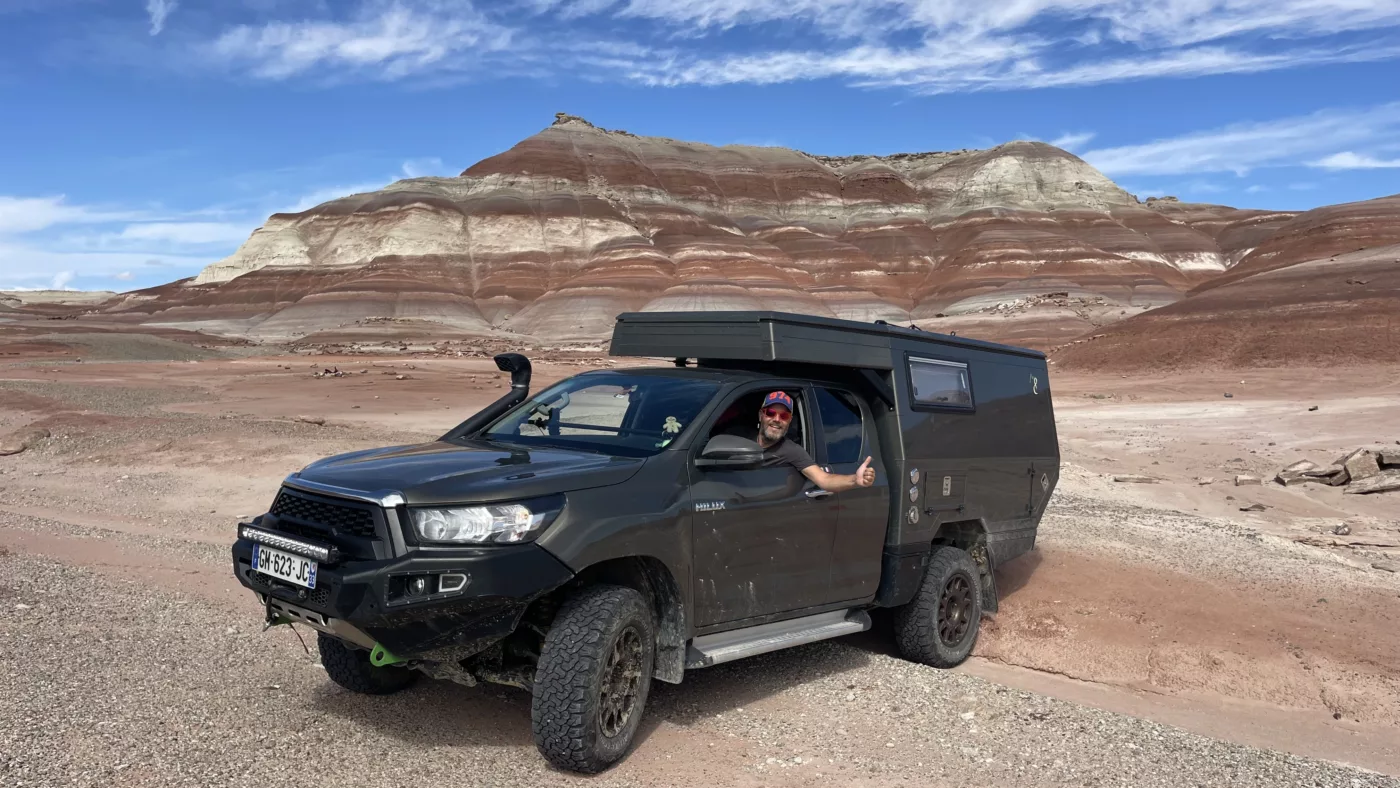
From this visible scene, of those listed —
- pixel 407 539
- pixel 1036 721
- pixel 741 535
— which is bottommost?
pixel 1036 721

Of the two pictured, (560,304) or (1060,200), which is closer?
(560,304)

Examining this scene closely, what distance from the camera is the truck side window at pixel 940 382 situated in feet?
22.1

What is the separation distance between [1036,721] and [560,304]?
8443 centimetres

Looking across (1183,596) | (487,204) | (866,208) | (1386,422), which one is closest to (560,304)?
(487,204)

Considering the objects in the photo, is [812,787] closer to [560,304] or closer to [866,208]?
[560,304]

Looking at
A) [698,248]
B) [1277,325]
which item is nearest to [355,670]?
[1277,325]

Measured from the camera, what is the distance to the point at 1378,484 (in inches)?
546


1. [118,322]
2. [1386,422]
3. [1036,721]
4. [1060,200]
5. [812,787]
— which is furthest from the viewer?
[1060,200]

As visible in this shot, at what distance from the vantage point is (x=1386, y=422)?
863 inches

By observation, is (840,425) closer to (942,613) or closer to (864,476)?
(864,476)

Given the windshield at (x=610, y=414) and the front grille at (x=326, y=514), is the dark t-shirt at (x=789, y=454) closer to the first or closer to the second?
the windshield at (x=610, y=414)

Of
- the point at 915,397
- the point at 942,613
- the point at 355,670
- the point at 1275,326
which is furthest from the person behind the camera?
the point at 1275,326

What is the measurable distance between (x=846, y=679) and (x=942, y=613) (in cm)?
99

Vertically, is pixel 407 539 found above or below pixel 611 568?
above
